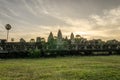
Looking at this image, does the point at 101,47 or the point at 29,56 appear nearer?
the point at 29,56

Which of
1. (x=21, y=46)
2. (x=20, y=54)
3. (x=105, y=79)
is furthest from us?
(x=21, y=46)

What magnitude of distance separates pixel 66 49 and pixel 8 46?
13.4 m

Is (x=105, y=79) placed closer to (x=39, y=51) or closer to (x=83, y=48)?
(x=39, y=51)

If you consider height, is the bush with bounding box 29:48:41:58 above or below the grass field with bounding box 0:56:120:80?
above

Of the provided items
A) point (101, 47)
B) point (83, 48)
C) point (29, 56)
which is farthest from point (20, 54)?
point (101, 47)

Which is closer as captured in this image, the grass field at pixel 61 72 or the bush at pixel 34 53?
the grass field at pixel 61 72

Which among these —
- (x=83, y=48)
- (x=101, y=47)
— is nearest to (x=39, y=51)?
(x=83, y=48)

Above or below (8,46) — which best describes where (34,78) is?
below

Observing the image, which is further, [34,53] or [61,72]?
[34,53]

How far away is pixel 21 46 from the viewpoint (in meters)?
59.1

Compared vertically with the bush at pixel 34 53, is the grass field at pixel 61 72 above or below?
below

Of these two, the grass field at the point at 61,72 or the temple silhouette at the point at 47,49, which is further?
the temple silhouette at the point at 47,49

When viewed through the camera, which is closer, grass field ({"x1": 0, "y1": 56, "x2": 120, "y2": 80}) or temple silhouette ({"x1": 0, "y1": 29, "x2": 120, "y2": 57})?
grass field ({"x1": 0, "y1": 56, "x2": 120, "y2": 80})

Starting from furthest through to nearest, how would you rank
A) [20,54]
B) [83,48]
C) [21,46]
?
[83,48]
[21,46]
[20,54]
